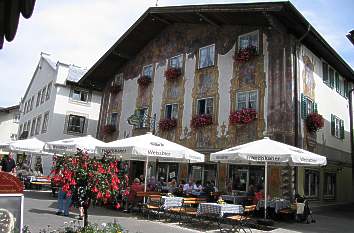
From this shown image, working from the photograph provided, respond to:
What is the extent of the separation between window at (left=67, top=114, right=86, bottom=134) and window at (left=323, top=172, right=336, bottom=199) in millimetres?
20205

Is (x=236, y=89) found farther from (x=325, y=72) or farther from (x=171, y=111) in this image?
(x=325, y=72)

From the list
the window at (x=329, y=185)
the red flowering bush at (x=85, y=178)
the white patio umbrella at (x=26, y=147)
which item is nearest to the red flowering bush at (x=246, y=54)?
the window at (x=329, y=185)

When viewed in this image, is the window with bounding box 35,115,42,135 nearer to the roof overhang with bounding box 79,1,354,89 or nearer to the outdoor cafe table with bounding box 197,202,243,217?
the roof overhang with bounding box 79,1,354,89

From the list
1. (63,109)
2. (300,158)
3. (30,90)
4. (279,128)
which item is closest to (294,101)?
(279,128)

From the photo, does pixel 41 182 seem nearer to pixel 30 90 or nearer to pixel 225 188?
pixel 225 188

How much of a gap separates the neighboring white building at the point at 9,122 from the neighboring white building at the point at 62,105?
15.1m

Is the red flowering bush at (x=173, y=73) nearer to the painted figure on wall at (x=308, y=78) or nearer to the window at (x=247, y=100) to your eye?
the window at (x=247, y=100)

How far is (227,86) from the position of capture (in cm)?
1745

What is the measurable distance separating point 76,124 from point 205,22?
1645cm

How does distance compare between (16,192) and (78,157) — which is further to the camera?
(78,157)

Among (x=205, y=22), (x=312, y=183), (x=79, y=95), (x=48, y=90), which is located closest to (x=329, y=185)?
(x=312, y=183)

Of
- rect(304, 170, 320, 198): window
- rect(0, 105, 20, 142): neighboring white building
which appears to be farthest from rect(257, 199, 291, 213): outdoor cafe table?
rect(0, 105, 20, 142): neighboring white building

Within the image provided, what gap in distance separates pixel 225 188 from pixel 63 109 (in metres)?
18.6

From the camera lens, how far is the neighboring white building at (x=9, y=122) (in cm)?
4844
